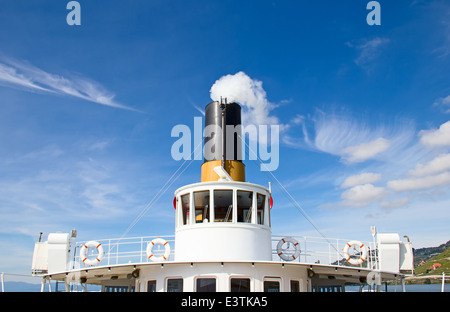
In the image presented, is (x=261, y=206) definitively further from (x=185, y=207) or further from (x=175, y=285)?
(x=175, y=285)

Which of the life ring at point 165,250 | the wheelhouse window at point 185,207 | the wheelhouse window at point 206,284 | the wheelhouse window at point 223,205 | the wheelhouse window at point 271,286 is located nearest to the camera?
the wheelhouse window at point 206,284

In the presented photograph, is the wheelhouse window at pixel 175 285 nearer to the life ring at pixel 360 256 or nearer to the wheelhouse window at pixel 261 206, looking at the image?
the wheelhouse window at pixel 261 206

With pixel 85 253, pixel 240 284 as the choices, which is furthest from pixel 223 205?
pixel 85 253

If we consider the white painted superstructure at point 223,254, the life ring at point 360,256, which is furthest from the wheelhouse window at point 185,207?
the life ring at point 360,256

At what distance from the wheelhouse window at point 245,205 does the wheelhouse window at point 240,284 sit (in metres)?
2.70

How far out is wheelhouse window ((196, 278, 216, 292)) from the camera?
41.1ft

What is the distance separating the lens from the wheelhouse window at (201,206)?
1470 centimetres

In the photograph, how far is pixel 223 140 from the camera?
52.3ft

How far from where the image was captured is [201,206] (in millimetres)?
15492

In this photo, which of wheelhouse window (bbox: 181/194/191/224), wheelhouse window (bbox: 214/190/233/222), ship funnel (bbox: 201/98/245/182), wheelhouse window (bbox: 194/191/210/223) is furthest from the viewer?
ship funnel (bbox: 201/98/245/182)

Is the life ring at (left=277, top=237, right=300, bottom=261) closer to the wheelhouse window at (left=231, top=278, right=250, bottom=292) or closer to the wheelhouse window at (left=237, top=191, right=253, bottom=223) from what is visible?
the wheelhouse window at (left=237, top=191, right=253, bottom=223)

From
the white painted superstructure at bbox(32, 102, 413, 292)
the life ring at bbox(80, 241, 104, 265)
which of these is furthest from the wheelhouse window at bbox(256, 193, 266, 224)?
the life ring at bbox(80, 241, 104, 265)

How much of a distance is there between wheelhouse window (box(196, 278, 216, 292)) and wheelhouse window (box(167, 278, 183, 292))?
0.63 meters

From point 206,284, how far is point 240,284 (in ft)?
3.69
